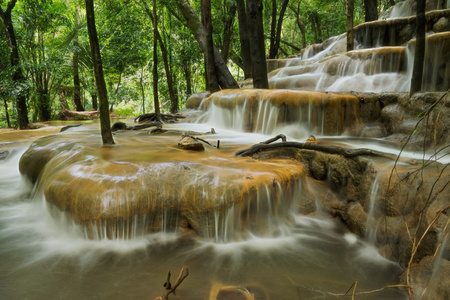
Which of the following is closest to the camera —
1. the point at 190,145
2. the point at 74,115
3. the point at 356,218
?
the point at 356,218

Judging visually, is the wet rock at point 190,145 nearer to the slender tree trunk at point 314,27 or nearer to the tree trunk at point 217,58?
the tree trunk at point 217,58

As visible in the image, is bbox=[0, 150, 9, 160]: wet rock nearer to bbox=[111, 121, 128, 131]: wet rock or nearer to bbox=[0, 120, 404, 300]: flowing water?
bbox=[111, 121, 128, 131]: wet rock

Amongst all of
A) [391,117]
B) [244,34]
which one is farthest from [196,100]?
[391,117]

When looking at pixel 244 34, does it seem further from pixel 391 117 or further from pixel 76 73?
pixel 76 73

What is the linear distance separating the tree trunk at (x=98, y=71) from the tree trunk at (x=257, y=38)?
14.9 ft

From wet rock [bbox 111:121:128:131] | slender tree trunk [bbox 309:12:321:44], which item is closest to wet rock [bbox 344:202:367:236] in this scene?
wet rock [bbox 111:121:128:131]

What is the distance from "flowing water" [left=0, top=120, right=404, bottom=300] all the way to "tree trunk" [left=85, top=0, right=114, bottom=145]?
1.49m

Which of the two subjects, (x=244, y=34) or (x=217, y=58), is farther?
(x=244, y=34)

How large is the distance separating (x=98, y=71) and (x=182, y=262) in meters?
3.22

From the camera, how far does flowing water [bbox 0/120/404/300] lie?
2340 mm

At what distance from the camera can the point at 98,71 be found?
4.31 meters

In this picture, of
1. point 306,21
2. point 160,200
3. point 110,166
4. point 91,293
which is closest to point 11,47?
point 110,166

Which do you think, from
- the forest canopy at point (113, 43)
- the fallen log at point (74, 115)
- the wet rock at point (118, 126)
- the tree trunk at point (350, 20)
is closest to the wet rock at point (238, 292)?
the wet rock at point (118, 126)

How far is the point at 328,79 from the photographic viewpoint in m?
9.25
